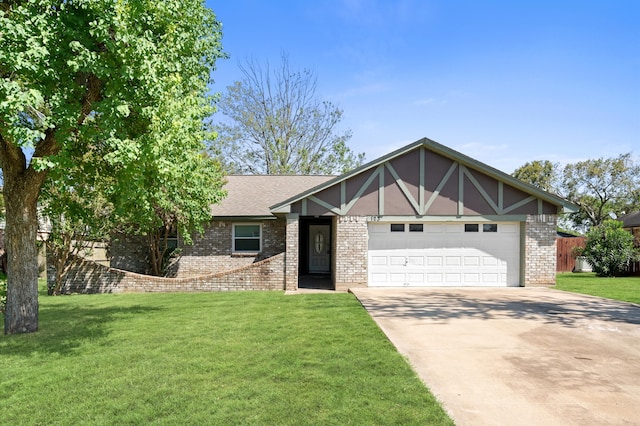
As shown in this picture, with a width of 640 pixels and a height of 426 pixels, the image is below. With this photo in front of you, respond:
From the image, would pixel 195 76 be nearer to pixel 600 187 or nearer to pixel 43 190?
pixel 43 190

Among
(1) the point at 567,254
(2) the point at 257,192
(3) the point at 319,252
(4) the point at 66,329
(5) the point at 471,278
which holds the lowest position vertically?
(4) the point at 66,329

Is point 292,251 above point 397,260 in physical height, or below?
above

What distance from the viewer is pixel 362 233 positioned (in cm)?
1473

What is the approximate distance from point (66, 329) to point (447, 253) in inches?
477

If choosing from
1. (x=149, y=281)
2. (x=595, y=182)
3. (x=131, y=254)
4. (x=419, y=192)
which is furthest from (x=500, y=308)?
(x=595, y=182)

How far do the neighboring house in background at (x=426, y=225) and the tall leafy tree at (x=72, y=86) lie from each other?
6.84 meters

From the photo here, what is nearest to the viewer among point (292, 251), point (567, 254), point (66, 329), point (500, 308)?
point (66, 329)

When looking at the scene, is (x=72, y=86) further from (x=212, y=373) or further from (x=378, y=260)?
(x=378, y=260)

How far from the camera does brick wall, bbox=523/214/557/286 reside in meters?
14.8

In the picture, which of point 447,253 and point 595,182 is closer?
point 447,253

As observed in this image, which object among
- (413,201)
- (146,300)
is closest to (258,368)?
(146,300)

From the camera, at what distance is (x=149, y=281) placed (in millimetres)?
15281

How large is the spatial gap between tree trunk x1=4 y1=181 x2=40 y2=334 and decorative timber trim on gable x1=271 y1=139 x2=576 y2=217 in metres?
7.97

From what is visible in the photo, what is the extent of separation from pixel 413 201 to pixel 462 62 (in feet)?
17.2
